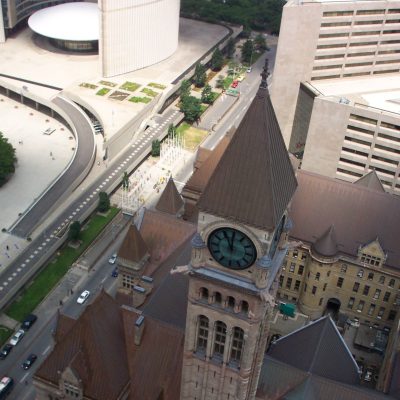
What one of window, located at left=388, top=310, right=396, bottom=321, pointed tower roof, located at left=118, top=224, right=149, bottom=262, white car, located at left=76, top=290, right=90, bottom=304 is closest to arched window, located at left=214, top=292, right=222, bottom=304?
pointed tower roof, located at left=118, top=224, right=149, bottom=262

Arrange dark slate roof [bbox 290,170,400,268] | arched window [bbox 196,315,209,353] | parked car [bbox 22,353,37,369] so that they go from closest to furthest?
arched window [bbox 196,315,209,353]
parked car [bbox 22,353,37,369]
dark slate roof [bbox 290,170,400,268]

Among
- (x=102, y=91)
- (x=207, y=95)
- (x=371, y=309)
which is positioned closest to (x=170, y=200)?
(x=371, y=309)

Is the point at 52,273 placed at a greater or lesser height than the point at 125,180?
lesser

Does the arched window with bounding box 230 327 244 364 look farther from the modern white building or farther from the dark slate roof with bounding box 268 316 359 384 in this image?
the modern white building

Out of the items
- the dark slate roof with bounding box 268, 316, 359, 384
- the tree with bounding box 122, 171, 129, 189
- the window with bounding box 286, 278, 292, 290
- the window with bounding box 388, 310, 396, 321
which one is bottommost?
the dark slate roof with bounding box 268, 316, 359, 384

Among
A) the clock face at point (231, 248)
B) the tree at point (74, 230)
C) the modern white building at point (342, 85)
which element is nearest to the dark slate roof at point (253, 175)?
the clock face at point (231, 248)

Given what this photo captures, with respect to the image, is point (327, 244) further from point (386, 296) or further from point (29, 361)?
point (29, 361)

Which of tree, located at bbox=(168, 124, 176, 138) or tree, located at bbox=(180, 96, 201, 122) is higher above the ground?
tree, located at bbox=(180, 96, 201, 122)
